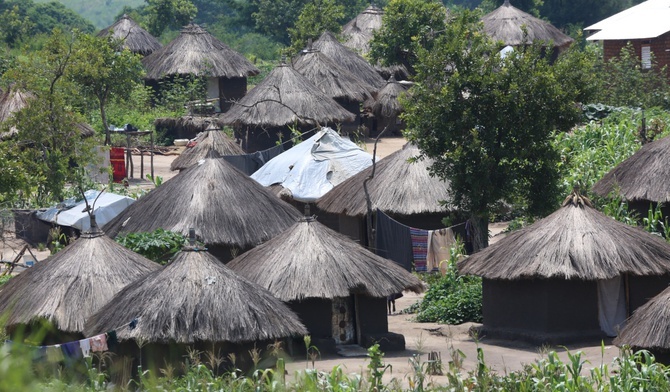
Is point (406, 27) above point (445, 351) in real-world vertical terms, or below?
above

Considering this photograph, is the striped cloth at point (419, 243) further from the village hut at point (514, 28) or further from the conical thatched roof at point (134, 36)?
the conical thatched roof at point (134, 36)

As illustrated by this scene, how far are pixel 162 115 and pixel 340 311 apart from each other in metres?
19.8

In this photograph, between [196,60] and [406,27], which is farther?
[196,60]

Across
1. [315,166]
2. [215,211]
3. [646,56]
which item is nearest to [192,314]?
[215,211]

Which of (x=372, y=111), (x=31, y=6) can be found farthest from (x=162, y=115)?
(x=31, y=6)

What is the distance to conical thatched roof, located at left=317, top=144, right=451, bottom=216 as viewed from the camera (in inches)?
795

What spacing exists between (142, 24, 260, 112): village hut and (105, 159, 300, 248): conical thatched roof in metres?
16.6

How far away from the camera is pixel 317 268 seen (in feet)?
48.3

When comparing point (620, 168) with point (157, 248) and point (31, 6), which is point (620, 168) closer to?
point (157, 248)

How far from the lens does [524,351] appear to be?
1502cm

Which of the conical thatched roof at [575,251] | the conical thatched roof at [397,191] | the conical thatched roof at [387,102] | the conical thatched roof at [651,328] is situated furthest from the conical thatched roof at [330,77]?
the conical thatched roof at [651,328]

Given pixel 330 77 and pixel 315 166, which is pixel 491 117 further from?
pixel 330 77

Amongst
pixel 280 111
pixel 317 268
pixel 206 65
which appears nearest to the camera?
pixel 317 268

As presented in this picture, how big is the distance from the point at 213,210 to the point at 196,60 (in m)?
18.3
